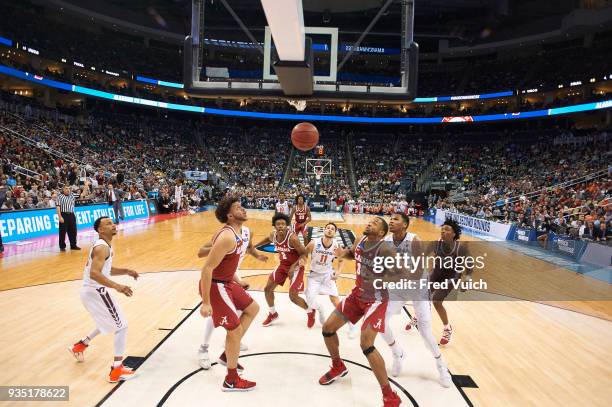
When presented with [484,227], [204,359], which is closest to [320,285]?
[204,359]

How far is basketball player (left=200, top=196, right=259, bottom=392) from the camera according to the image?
13.0 feet

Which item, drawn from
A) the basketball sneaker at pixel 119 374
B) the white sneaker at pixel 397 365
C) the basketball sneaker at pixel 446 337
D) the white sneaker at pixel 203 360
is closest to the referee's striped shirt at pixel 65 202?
the basketball sneaker at pixel 119 374

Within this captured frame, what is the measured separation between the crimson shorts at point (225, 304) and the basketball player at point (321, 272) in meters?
1.72

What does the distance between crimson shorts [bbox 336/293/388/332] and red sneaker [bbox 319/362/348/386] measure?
0.55 metres

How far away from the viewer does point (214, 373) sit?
4.49 meters

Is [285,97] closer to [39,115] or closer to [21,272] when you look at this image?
[21,272]

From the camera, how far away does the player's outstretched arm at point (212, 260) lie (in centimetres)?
379

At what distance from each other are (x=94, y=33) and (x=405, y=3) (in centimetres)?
3713

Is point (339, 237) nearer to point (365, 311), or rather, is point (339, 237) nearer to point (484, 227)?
point (484, 227)

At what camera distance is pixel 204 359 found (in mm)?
4602

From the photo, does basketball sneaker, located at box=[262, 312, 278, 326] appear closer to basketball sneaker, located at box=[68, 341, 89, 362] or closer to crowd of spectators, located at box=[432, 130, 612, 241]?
basketball sneaker, located at box=[68, 341, 89, 362]

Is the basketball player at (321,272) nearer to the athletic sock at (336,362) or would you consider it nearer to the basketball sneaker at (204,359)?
the athletic sock at (336,362)

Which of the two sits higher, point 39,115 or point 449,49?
point 449,49

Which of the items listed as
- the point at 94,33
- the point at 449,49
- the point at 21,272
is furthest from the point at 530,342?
the point at 94,33
